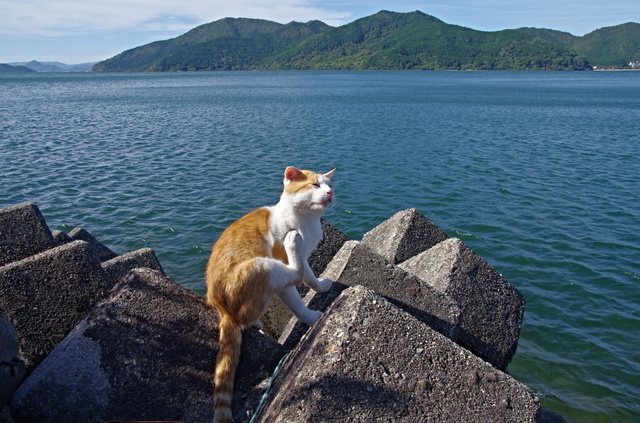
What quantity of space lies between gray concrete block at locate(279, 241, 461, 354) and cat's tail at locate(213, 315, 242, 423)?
77cm

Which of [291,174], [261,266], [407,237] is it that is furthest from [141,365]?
[407,237]

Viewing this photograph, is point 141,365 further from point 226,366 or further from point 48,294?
point 48,294

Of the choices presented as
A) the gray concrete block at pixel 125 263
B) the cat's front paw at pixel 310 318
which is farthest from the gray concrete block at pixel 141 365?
the gray concrete block at pixel 125 263

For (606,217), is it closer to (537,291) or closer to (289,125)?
(537,291)

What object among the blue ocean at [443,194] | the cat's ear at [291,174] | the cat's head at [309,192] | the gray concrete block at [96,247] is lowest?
the blue ocean at [443,194]

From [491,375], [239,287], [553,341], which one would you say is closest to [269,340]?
[239,287]

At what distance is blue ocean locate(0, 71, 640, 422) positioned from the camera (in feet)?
29.0

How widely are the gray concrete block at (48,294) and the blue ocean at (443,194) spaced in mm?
5524

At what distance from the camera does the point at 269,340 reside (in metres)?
4.80

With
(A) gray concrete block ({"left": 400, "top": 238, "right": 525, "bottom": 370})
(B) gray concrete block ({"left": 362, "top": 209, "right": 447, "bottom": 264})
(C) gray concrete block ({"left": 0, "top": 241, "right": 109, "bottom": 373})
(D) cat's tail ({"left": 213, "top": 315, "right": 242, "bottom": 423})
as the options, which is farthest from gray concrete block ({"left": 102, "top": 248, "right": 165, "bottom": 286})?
(A) gray concrete block ({"left": 400, "top": 238, "right": 525, "bottom": 370})

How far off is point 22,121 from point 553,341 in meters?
41.8

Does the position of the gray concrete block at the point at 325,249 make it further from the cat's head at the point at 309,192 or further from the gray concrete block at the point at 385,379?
the gray concrete block at the point at 385,379

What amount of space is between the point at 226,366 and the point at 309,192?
1871mm

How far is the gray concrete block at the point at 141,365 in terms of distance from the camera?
410 centimetres
